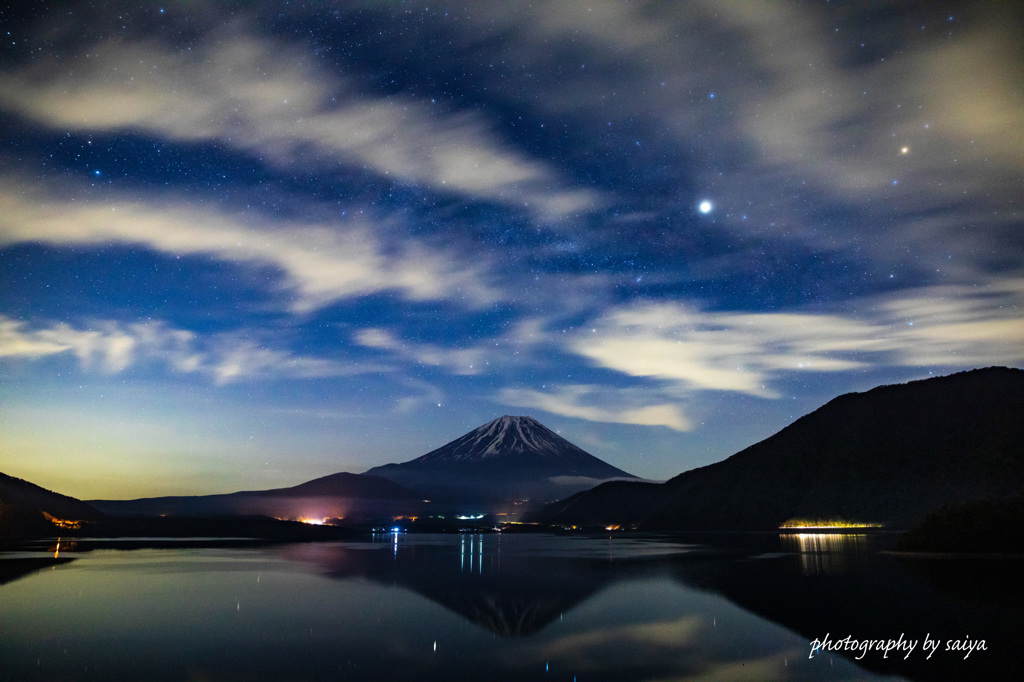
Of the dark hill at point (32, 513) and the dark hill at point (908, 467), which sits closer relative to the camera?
the dark hill at point (32, 513)

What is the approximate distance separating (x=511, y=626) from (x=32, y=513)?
534 ft

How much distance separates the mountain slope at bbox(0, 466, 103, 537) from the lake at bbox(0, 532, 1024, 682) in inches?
4517

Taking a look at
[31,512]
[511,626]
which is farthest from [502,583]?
[31,512]

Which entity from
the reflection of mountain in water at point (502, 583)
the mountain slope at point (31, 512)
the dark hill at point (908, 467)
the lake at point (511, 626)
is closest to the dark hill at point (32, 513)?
the mountain slope at point (31, 512)

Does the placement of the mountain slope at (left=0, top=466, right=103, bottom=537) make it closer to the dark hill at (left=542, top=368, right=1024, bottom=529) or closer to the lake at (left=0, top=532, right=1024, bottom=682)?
the lake at (left=0, top=532, right=1024, bottom=682)

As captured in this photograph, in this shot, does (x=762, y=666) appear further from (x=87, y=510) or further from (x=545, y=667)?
(x=87, y=510)

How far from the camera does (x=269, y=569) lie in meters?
50.2

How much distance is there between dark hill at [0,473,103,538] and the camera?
13475 centimetres

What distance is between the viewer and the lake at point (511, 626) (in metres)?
17.5

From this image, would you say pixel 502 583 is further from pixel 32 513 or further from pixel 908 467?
pixel 908 467

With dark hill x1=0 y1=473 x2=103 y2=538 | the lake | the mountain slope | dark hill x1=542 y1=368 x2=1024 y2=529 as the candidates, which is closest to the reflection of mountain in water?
the lake

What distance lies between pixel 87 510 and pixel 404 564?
602 feet

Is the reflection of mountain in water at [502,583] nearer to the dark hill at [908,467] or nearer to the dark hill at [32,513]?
the dark hill at [32,513]

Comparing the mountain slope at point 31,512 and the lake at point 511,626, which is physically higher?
the lake at point 511,626
